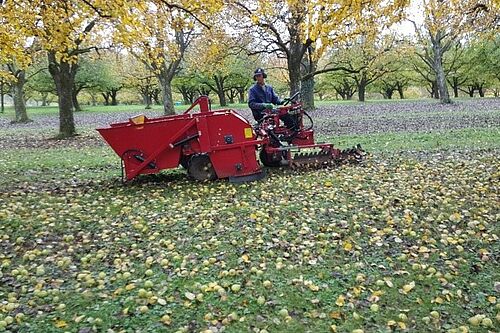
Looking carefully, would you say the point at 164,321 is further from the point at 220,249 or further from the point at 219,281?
the point at 220,249

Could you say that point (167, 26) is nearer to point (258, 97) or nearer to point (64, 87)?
point (64, 87)

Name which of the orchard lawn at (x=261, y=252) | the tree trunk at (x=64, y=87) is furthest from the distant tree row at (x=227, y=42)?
the orchard lawn at (x=261, y=252)

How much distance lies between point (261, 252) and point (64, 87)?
591 inches

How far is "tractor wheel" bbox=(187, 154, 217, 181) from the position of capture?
8.78 metres

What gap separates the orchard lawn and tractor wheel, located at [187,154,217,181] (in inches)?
10.6

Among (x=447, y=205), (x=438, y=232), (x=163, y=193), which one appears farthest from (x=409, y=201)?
(x=163, y=193)

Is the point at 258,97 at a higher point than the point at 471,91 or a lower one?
lower

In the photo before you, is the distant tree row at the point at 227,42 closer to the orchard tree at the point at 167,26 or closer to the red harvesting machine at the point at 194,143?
the orchard tree at the point at 167,26

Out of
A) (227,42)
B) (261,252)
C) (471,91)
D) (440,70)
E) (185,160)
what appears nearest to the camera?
(261,252)

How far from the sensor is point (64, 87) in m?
17.7

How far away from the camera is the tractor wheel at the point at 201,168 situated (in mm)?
8781

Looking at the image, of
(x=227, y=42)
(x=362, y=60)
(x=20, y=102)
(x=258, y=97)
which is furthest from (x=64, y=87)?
(x=362, y=60)

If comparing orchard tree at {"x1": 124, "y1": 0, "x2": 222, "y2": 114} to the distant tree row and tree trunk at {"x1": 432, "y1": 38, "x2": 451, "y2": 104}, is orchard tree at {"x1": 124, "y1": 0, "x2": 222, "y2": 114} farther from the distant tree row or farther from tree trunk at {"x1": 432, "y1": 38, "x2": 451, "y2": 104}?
tree trunk at {"x1": 432, "y1": 38, "x2": 451, "y2": 104}

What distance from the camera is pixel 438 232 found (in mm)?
5789
